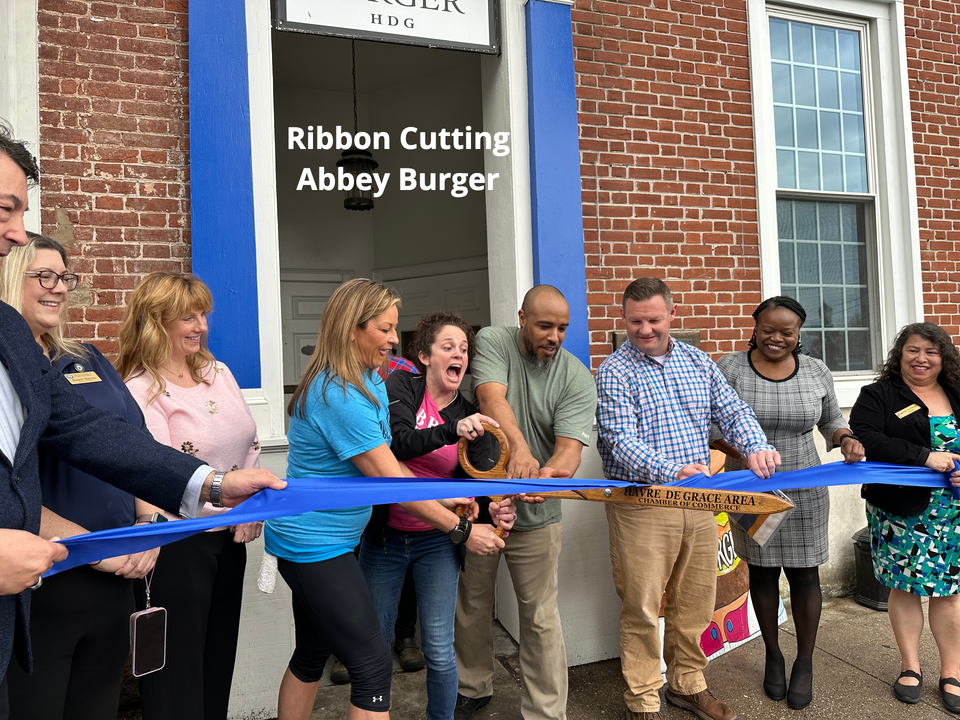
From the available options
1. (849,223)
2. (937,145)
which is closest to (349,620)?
(849,223)

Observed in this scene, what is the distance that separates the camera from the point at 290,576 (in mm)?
2578

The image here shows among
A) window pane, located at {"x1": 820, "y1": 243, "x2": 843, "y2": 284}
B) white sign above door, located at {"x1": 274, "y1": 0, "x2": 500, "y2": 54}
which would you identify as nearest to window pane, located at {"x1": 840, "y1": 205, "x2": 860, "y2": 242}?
window pane, located at {"x1": 820, "y1": 243, "x2": 843, "y2": 284}

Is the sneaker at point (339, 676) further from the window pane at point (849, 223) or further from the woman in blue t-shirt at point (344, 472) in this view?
the window pane at point (849, 223)

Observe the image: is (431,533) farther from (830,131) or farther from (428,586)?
(830,131)

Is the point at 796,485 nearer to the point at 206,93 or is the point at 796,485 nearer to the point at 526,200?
the point at 526,200

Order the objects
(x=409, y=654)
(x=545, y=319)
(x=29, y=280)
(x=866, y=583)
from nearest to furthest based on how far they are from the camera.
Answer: (x=29, y=280)
(x=545, y=319)
(x=409, y=654)
(x=866, y=583)

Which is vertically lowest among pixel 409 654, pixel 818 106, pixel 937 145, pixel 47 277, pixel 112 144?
pixel 409 654

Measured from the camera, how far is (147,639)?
223 cm

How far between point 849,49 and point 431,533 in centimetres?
533

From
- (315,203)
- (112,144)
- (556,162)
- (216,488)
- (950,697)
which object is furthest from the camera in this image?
(315,203)

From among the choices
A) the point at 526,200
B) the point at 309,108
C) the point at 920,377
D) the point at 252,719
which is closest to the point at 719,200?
the point at 526,200

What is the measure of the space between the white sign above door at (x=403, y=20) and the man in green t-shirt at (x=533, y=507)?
2050mm

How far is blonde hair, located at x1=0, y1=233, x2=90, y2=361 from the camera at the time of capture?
7.11 feet

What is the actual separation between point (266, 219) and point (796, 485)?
3.18 meters
